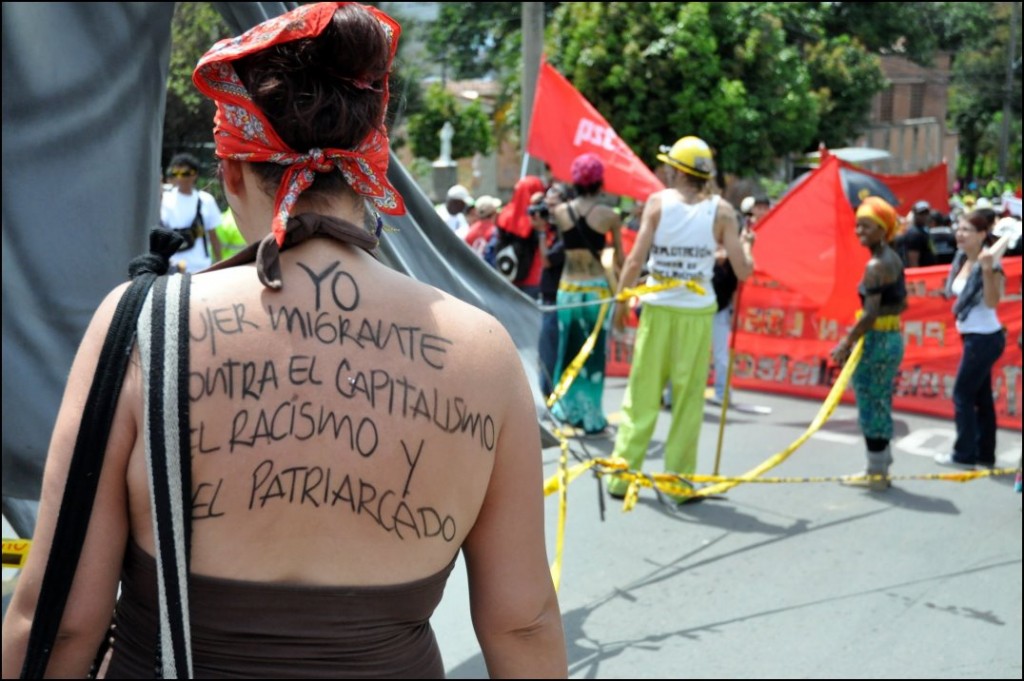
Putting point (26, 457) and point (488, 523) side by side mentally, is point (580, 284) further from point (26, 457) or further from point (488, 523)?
point (488, 523)

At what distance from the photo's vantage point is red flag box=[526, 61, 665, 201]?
826 centimetres

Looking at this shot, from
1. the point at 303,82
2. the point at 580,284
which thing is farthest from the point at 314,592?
the point at 580,284

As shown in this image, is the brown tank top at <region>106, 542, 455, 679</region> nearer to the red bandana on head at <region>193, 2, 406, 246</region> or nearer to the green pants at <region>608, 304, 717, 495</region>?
the red bandana on head at <region>193, 2, 406, 246</region>

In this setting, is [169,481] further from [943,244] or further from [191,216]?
[943,244]

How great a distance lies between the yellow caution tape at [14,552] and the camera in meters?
2.64

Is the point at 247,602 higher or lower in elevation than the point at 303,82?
lower

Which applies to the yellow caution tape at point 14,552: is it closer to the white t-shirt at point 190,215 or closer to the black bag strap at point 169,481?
the black bag strap at point 169,481

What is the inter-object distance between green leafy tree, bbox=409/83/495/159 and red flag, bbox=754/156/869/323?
855 inches

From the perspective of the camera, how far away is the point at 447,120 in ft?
99.0

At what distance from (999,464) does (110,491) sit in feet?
23.0

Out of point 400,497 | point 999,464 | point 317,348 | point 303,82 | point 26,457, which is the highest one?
point 303,82

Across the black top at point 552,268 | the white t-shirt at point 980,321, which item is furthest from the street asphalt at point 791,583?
the black top at point 552,268

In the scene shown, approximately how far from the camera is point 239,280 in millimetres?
1569

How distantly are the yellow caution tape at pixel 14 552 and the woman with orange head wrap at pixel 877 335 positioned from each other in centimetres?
471
